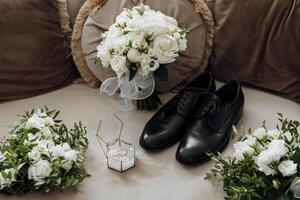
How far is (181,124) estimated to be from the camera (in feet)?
4.65

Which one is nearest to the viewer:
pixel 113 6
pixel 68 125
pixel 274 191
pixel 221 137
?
pixel 274 191

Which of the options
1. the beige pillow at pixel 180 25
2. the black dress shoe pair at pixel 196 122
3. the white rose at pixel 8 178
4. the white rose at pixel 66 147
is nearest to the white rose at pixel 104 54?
the beige pillow at pixel 180 25

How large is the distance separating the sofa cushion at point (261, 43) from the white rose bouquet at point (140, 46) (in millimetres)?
233

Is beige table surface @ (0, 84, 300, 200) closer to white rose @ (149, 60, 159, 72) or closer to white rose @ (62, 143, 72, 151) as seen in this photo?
white rose @ (62, 143, 72, 151)

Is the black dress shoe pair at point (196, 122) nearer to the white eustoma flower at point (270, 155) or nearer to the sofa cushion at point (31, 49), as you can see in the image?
the white eustoma flower at point (270, 155)

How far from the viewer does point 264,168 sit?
1.11 metres

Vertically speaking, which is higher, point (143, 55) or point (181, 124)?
point (143, 55)

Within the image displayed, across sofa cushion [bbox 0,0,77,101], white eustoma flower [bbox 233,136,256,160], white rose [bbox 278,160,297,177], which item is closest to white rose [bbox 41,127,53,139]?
sofa cushion [bbox 0,0,77,101]

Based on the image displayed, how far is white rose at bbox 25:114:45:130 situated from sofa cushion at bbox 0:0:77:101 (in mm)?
353

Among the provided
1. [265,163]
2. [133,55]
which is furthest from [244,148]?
[133,55]

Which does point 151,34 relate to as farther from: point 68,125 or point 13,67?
point 13,67

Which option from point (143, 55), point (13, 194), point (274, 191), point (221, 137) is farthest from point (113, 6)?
point (274, 191)

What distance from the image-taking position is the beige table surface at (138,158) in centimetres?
121

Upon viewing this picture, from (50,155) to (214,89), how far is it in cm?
64
